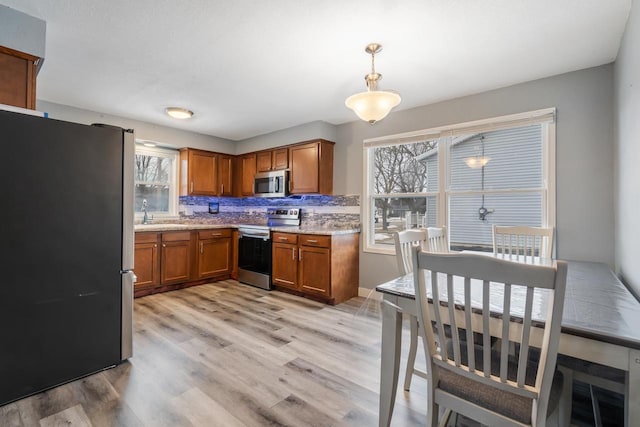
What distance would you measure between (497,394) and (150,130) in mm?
4853

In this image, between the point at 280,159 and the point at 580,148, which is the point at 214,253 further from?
the point at 580,148

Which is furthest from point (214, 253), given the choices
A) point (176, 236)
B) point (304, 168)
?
point (304, 168)

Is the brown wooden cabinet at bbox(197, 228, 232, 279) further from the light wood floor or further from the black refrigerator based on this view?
the black refrigerator

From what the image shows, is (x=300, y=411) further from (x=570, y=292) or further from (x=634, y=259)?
(x=634, y=259)

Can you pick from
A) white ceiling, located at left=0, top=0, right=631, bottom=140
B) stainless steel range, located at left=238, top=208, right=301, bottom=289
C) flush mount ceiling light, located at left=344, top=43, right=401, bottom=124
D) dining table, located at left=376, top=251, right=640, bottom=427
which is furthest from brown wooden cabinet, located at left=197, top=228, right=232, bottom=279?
dining table, located at left=376, top=251, right=640, bottom=427

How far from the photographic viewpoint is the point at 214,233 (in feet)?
15.4

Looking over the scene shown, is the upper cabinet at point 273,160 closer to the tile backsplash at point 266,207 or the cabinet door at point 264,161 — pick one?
the cabinet door at point 264,161

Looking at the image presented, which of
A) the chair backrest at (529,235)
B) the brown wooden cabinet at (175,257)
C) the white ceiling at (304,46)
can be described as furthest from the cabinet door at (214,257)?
the chair backrest at (529,235)

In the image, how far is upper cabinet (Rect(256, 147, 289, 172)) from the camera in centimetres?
456

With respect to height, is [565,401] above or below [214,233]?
below

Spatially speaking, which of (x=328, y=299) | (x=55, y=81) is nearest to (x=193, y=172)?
(x=55, y=81)

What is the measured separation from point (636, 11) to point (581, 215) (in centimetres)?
153

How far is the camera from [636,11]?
5.39 feet

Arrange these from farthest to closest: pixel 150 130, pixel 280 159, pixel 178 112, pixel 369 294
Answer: pixel 280 159 → pixel 150 130 → pixel 369 294 → pixel 178 112
